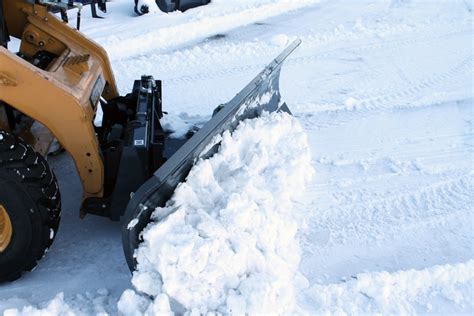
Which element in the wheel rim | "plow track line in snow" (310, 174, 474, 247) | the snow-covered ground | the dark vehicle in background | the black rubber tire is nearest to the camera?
the black rubber tire

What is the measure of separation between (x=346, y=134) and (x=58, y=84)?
8.06ft

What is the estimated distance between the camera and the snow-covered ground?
2.88m

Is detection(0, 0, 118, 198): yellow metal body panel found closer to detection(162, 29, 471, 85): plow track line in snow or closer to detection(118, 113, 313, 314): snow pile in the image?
detection(118, 113, 313, 314): snow pile

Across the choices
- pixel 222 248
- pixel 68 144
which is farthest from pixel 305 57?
pixel 222 248

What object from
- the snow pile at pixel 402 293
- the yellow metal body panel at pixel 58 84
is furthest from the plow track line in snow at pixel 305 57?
the snow pile at pixel 402 293

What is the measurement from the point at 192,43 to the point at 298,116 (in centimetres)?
235

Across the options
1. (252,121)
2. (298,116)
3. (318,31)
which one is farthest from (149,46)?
(252,121)

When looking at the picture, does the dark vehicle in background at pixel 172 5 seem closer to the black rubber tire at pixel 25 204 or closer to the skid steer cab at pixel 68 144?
the skid steer cab at pixel 68 144

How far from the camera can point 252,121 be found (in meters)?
3.62

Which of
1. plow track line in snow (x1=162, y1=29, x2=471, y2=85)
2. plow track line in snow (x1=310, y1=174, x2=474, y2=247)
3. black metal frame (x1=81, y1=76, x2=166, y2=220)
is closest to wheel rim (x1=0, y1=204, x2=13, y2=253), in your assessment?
black metal frame (x1=81, y1=76, x2=166, y2=220)

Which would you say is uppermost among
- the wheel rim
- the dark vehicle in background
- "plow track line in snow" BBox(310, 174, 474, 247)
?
the wheel rim

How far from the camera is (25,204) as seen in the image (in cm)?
263

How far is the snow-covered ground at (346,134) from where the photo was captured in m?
2.88

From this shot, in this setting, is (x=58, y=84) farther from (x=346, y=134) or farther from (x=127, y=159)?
(x=346, y=134)
